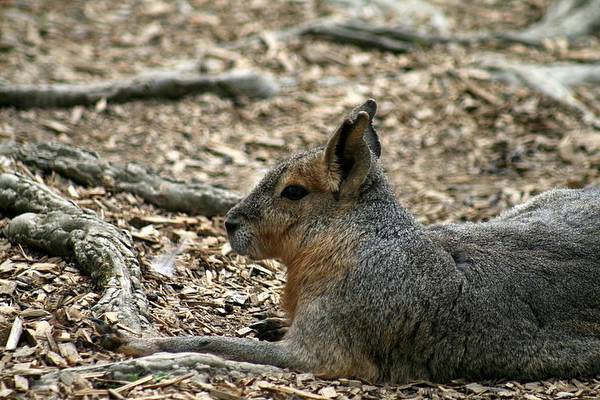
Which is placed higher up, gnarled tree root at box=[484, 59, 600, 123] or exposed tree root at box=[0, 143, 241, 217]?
gnarled tree root at box=[484, 59, 600, 123]

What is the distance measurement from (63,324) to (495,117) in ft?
25.3

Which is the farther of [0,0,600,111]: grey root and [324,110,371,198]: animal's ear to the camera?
[0,0,600,111]: grey root

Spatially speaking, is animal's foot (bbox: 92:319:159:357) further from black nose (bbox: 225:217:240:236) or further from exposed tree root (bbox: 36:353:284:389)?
black nose (bbox: 225:217:240:236)

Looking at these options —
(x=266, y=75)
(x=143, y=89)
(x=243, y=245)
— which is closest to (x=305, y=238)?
(x=243, y=245)

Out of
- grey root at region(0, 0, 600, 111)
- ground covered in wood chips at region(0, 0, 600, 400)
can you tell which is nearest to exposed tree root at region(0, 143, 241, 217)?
ground covered in wood chips at region(0, 0, 600, 400)

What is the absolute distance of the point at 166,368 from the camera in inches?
209

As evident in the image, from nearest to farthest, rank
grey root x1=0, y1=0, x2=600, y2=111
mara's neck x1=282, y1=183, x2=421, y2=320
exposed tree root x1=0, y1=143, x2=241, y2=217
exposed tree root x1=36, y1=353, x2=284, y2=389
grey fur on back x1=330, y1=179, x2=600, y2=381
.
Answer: exposed tree root x1=36, y1=353, x2=284, y2=389 → grey fur on back x1=330, y1=179, x2=600, y2=381 → mara's neck x1=282, y1=183, x2=421, y2=320 → exposed tree root x1=0, y1=143, x2=241, y2=217 → grey root x1=0, y1=0, x2=600, y2=111

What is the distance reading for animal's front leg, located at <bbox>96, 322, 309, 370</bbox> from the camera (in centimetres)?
557

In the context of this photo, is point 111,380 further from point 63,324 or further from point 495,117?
point 495,117

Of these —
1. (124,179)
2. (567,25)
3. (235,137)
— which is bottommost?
(124,179)

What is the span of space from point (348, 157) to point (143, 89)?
251 inches

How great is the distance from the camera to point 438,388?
580 cm

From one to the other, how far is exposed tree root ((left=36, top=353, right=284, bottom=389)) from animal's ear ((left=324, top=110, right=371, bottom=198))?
1.34 m

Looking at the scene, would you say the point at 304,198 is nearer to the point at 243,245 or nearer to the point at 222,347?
the point at 243,245
